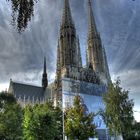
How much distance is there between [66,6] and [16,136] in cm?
9237

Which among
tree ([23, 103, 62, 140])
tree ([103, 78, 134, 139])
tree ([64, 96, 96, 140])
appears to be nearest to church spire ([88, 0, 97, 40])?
tree ([103, 78, 134, 139])

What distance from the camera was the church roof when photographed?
119m

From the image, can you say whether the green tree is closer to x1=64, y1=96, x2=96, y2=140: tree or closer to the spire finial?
x1=64, y1=96, x2=96, y2=140: tree

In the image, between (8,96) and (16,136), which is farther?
(8,96)

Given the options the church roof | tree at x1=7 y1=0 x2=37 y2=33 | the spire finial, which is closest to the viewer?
Answer: tree at x1=7 y1=0 x2=37 y2=33

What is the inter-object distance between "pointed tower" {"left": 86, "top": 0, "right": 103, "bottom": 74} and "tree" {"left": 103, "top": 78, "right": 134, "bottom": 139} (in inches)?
3139


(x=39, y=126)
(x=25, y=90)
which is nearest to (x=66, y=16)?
(x=25, y=90)

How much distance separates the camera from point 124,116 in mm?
40719

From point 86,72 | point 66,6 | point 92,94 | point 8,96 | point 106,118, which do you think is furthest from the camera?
point 66,6

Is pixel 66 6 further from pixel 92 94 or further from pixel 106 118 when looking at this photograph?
pixel 106 118

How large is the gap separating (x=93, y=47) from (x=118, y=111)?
89.4 meters

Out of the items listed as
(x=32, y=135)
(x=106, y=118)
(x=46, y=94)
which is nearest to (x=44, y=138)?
(x=32, y=135)

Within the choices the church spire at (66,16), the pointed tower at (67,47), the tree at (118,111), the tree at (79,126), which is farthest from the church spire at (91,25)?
the tree at (79,126)

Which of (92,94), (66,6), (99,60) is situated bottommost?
(92,94)
